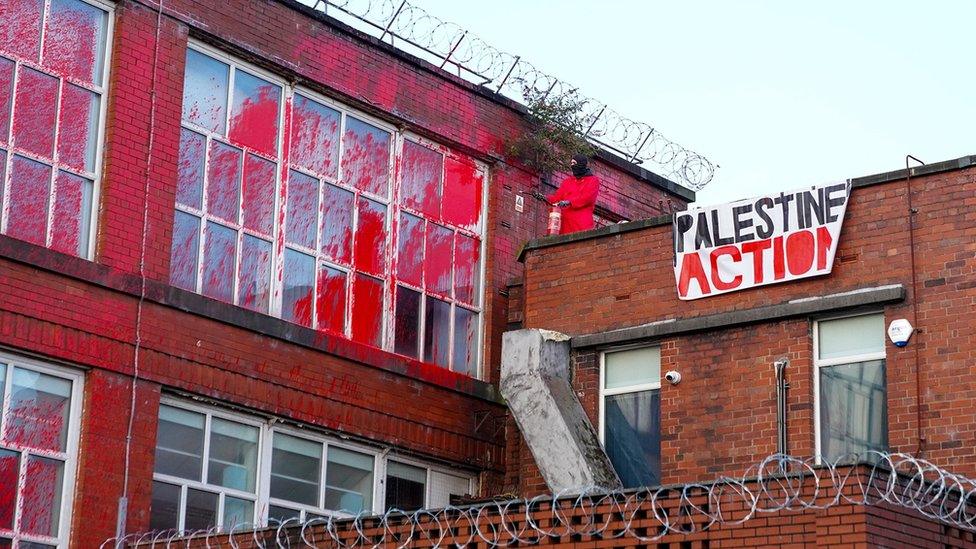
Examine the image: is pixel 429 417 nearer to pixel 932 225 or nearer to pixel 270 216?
pixel 270 216

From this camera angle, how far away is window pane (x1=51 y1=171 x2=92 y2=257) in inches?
707

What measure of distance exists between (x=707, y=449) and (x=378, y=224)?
5664 mm

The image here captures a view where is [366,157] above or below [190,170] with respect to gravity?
above

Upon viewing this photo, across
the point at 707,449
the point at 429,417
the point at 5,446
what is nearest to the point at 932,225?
the point at 707,449

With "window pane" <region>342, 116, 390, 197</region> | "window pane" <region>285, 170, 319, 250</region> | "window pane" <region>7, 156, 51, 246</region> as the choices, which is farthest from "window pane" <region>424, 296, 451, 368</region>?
"window pane" <region>7, 156, 51, 246</region>

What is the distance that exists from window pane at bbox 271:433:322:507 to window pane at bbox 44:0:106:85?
195 inches

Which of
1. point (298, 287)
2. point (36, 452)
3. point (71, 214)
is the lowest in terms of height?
point (36, 452)

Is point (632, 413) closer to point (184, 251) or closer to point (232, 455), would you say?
point (232, 455)

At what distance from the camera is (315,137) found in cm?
2114

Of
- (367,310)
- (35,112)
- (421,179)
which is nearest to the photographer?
(35,112)

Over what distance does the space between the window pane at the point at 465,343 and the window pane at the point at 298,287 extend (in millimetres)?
2759

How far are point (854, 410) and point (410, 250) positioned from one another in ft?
22.4

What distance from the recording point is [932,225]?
18047mm

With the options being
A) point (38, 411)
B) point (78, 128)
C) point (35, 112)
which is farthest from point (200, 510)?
point (35, 112)
